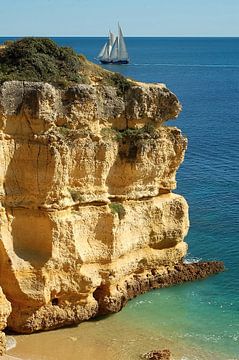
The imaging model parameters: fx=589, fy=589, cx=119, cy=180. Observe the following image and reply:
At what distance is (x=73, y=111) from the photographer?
25.7 metres

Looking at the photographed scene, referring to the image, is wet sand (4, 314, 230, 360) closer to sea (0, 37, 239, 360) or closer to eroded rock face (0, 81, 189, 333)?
sea (0, 37, 239, 360)

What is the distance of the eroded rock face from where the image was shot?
2505 cm

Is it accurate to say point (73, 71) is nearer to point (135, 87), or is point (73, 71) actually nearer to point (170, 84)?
point (135, 87)

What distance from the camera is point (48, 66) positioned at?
26906 millimetres

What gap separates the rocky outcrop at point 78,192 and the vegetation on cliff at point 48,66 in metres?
0.73

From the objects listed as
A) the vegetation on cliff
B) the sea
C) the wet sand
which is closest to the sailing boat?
the sea

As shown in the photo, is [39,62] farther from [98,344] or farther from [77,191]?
[98,344]

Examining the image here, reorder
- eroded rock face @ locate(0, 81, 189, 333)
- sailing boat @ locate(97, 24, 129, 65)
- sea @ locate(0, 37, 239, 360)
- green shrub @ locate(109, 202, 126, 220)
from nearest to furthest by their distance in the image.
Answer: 1. eroded rock face @ locate(0, 81, 189, 333)
2. sea @ locate(0, 37, 239, 360)
3. green shrub @ locate(109, 202, 126, 220)
4. sailing boat @ locate(97, 24, 129, 65)

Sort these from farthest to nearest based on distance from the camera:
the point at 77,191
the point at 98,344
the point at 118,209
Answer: the point at 118,209 < the point at 77,191 < the point at 98,344

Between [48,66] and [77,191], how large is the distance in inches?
231

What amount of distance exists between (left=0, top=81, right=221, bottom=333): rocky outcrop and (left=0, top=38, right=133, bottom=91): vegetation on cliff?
0.73 meters

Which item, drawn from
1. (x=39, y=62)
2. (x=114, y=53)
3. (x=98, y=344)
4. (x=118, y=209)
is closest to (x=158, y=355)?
(x=98, y=344)

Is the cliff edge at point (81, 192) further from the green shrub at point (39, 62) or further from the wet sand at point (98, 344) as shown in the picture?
the green shrub at point (39, 62)

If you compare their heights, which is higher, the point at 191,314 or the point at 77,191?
the point at 77,191
